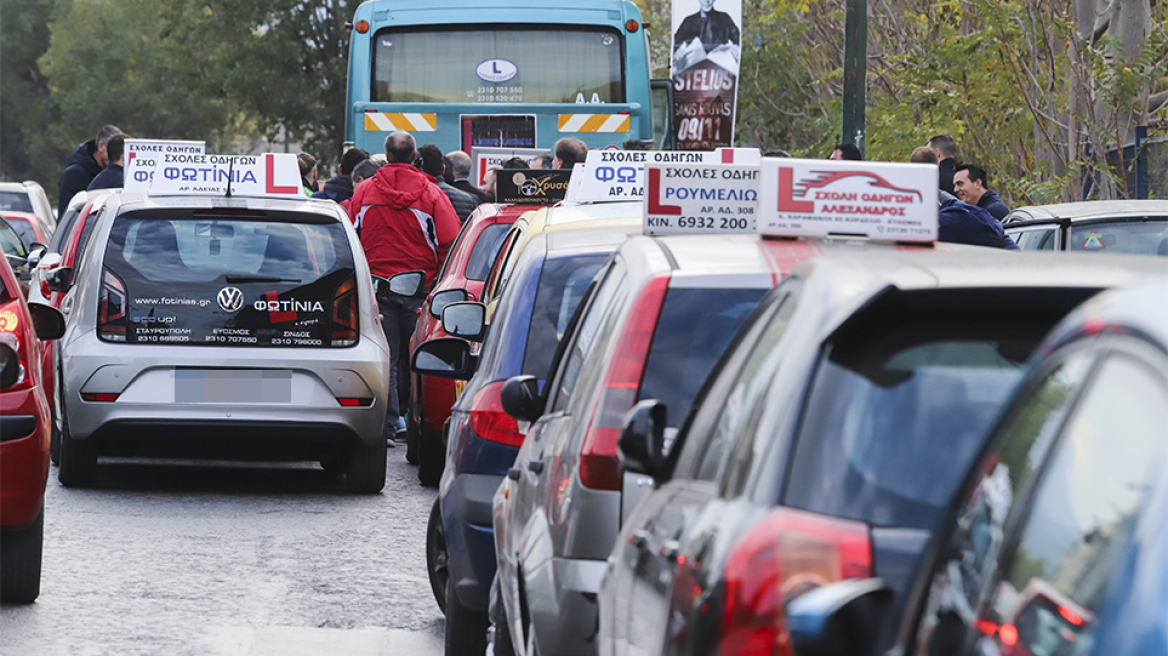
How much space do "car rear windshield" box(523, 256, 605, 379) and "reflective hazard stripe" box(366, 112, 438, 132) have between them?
1439cm

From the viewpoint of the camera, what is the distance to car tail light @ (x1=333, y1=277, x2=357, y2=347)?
32.9 feet

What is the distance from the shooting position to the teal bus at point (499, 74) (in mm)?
20688

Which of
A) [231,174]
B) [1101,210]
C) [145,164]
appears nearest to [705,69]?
[145,164]

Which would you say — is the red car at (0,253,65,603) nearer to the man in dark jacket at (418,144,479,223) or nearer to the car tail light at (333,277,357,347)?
the car tail light at (333,277,357,347)

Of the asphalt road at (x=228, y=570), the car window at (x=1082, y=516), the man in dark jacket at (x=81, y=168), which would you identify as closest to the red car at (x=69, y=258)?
the asphalt road at (x=228, y=570)

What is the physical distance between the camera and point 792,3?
27.2m

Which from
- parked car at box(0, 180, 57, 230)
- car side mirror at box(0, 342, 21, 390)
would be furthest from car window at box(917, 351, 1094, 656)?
parked car at box(0, 180, 57, 230)

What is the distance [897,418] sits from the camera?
264cm

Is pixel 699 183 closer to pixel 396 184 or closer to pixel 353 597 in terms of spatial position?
pixel 353 597

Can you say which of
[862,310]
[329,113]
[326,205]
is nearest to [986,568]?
[862,310]

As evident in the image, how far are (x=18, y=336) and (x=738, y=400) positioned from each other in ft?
14.4

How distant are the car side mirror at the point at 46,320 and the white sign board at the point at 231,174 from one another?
2.94 meters

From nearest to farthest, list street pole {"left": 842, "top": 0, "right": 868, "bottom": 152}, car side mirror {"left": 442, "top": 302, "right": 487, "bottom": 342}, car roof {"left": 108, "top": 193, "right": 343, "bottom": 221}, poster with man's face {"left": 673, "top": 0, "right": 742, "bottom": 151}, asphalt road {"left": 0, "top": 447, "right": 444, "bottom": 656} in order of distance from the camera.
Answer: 1. asphalt road {"left": 0, "top": 447, "right": 444, "bottom": 656}
2. car side mirror {"left": 442, "top": 302, "right": 487, "bottom": 342}
3. car roof {"left": 108, "top": 193, "right": 343, "bottom": 221}
4. street pole {"left": 842, "top": 0, "right": 868, "bottom": 152}
5. poster with man's face {"left": 673, "top": 0, "right": 742, "bottom": 151}

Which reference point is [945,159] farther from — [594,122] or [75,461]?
[594,122]
